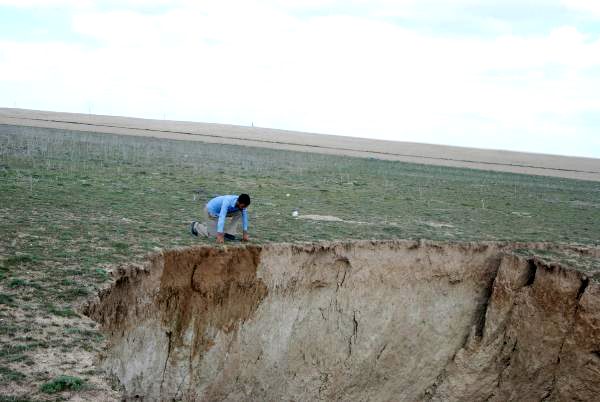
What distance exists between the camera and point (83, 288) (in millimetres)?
8594

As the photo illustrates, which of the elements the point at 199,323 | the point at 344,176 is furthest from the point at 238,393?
the point at 344,176

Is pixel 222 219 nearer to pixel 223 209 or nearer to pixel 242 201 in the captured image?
pixel 223 209

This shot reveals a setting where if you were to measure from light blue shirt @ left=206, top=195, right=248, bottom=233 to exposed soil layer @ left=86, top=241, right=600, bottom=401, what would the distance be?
52cm

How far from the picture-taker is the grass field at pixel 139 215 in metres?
7.12

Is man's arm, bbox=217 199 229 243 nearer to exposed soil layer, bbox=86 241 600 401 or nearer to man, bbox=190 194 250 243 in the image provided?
man, bbox=190 194 250 243

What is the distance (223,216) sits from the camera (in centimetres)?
1148

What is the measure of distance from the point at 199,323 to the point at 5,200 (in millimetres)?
6555

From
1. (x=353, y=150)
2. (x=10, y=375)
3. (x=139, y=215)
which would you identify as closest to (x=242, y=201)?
(x=139, y=215)

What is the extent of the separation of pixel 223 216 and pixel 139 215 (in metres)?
4.06

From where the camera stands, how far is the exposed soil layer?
11062 millimetres

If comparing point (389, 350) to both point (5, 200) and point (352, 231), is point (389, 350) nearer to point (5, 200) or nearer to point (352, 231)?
point (352, 231)

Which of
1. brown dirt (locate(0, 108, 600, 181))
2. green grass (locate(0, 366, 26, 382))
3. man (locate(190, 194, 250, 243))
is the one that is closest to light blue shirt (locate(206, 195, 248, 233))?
man (locate(190, 194, 250, 243))

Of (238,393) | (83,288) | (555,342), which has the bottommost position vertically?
(238,393)

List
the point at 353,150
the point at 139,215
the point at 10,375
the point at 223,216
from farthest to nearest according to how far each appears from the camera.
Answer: the point at 353,150, the point at 139,215, the point at 223,216, the point at 10,375
